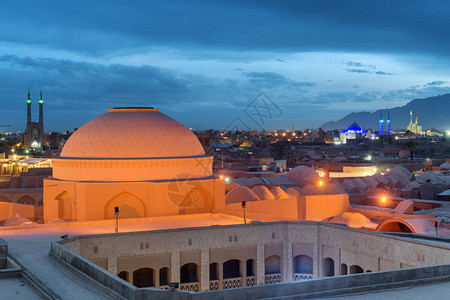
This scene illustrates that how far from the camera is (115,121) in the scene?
21.5 m

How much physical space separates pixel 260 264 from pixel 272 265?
758 mm

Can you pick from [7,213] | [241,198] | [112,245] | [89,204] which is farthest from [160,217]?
[7,213]

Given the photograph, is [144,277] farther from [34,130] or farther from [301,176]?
[34,130]

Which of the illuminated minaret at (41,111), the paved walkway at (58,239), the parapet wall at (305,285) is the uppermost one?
the illuminated minaret at (41,111)

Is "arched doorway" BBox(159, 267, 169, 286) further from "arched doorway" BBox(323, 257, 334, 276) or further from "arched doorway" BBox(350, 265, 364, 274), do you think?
"arched doorway" BBox(350, 265, 364, 274)

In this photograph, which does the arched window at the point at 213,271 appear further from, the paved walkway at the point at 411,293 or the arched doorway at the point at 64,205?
the paved walkway at the point at 411,293

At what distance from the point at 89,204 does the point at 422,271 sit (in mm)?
12655

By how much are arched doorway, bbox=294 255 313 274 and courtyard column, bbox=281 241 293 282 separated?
1.03 feet

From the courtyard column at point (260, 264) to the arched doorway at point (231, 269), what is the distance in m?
0.64

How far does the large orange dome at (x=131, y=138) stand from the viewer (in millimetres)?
20797

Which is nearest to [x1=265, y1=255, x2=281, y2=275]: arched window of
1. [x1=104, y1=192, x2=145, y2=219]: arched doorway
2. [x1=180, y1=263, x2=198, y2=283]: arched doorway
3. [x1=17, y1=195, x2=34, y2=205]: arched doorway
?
[x1=180, y1=263, x2=198, y2=283]: arched doorway

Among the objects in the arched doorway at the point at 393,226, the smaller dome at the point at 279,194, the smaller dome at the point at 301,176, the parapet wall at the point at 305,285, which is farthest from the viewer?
the smaller dome at the point at 301,176

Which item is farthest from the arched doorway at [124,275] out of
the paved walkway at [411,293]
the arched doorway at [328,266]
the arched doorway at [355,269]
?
the paved walkway at [411,293]

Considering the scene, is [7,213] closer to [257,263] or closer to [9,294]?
[257,263]
